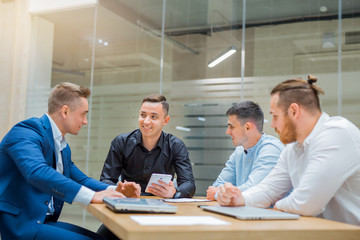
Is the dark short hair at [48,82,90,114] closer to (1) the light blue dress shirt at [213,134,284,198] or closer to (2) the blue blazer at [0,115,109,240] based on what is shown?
(2) the blue blazer at [0,115,109,240]

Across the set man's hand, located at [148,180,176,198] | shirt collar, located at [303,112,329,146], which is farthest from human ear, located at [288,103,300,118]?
man's hand, located at [148,180,176,198]

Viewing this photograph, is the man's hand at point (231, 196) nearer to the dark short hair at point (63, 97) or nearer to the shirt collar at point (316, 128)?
the shirt collar at point (316, 128)

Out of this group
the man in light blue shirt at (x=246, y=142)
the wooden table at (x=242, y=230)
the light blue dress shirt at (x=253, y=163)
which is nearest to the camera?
the wooden table at (x=242, y=230)

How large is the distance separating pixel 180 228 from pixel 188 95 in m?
4.30

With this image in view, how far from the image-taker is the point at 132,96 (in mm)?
5973

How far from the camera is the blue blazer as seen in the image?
190cm

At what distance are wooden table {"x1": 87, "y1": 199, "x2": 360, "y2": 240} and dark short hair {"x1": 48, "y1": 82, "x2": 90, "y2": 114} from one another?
1.14 metres

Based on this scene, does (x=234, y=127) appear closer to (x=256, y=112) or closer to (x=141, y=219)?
(x=256, y=112)

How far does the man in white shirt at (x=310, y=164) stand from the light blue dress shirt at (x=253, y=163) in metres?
0.61

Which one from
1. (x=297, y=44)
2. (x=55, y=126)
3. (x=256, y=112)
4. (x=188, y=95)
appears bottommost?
(x=55, y=126)

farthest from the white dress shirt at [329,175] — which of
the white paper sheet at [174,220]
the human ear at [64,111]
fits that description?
the human ear at [64,111]

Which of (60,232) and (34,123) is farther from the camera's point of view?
(34,123)

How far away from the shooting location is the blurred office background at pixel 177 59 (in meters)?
4.84

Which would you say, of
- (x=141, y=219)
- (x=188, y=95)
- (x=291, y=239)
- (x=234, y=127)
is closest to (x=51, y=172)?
(x=141, y=219)
